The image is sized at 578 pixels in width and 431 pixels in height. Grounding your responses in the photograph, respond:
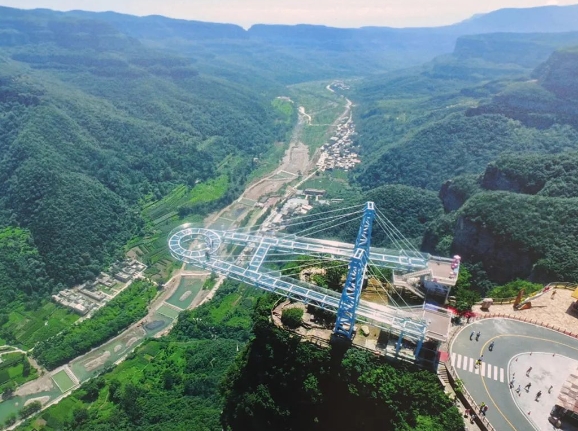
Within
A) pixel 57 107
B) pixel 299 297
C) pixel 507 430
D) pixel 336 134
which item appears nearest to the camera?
pixel 507 430

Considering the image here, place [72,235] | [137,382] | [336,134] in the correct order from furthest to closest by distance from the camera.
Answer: [336,134] < [72,235] < [137,382]

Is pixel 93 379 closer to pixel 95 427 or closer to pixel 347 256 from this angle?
pixel 95 427

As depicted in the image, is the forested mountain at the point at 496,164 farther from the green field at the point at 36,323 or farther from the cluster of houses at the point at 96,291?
the green field at the point at 36,323

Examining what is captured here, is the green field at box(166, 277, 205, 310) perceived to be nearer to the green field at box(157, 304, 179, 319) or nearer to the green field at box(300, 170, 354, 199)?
the green field at box(157, 304, 179, 319)

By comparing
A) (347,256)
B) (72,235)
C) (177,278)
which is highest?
(347,256)

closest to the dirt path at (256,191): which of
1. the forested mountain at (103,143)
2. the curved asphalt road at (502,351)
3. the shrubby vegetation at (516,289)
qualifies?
the forested mountain at (103,143)

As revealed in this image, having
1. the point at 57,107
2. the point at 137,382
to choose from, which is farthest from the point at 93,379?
the point at 57,107

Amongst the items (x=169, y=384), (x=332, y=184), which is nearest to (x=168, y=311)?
(x=169, y=384)

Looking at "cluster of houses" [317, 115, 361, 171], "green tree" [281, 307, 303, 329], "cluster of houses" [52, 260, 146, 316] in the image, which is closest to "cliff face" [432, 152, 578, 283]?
"green tree" [281, 307, 303, 329]

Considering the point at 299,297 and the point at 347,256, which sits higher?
the point at 347,256
